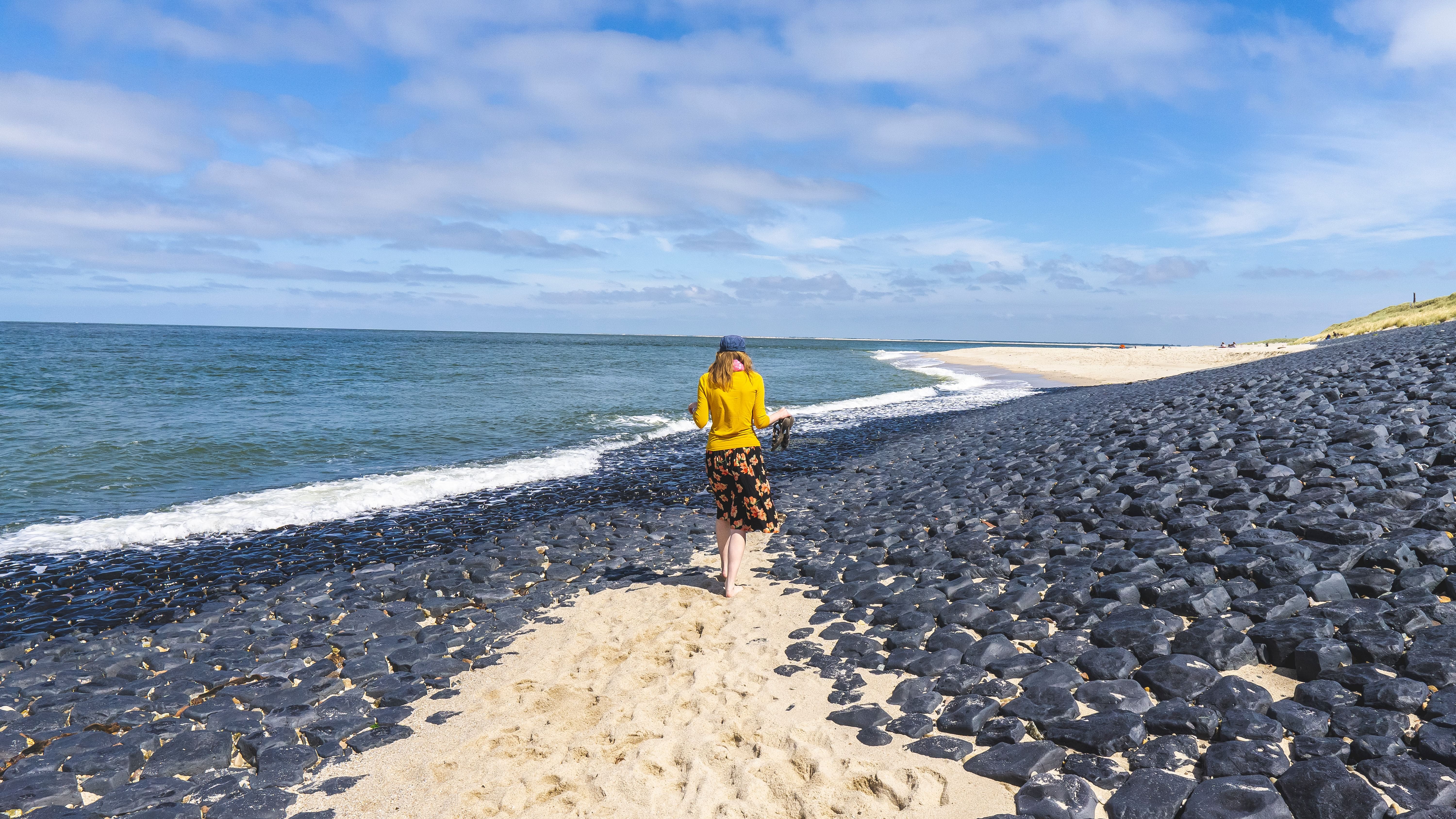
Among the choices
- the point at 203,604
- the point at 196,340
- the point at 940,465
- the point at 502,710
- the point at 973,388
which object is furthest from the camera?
the point at 196,340

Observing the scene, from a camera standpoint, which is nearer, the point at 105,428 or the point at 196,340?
the point at 105,428

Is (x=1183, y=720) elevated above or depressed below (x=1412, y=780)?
below

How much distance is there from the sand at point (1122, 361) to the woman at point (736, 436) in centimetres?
2785

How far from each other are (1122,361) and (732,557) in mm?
49328

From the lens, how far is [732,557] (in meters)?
7.48

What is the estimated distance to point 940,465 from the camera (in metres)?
13.5

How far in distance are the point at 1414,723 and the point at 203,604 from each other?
1064cm

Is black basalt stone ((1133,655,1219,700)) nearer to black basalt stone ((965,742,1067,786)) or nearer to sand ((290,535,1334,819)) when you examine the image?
sand ((290,535,1334,819))

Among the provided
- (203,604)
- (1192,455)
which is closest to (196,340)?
(203,604)

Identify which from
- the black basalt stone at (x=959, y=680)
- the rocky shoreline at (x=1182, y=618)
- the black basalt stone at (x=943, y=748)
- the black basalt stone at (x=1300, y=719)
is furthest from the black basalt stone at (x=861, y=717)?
the black basalt stone at (x=1300, y=719)

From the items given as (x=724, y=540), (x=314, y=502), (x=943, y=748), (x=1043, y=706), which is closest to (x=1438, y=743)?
(x=1043, y=706)

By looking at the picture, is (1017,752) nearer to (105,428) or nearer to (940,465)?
(940,465)

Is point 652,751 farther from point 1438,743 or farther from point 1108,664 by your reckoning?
point 1438,743

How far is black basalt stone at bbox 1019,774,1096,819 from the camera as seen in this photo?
11.5ft
